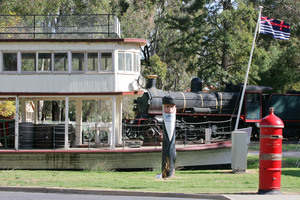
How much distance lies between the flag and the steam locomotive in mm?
5100

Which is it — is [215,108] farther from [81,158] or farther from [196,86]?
[81,158]

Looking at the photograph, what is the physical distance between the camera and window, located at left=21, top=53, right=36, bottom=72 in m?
18.2

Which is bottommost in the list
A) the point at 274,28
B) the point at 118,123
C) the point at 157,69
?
the point at 118,123

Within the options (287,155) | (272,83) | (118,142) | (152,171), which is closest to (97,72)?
(118,142)

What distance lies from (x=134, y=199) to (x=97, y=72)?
8.05m

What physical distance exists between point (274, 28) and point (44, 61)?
13.8 meters

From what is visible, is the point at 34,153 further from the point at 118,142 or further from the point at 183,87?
the point at 183,87

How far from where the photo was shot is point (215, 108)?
95.7 ft

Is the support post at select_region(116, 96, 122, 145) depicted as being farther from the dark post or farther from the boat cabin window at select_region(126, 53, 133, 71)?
the dark post

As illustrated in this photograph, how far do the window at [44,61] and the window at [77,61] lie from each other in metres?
0.97

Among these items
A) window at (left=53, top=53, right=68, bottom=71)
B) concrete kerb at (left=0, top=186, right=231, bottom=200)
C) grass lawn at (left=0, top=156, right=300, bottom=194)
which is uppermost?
window at (left=53, top=53, right=68, bottom=71)

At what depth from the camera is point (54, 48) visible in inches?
709

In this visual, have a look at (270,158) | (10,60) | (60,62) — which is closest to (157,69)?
(60,62)

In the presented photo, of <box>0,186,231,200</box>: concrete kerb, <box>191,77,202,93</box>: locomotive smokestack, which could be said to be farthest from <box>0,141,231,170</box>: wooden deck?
<box>191,77,202,93</box>: locomotive smokestack
